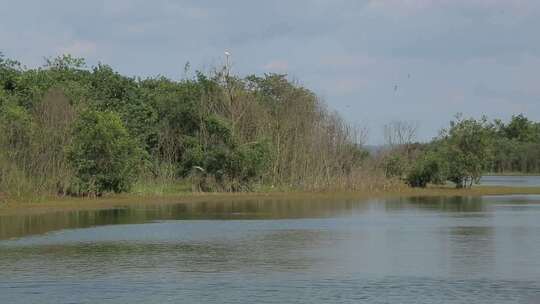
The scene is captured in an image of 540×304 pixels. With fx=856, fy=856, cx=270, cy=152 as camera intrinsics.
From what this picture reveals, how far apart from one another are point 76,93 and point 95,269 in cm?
3623

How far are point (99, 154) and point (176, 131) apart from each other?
13178mm

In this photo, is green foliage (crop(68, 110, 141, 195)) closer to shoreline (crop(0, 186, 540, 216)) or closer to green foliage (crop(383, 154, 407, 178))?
shoreline (crop(0, 186, 540, 216))

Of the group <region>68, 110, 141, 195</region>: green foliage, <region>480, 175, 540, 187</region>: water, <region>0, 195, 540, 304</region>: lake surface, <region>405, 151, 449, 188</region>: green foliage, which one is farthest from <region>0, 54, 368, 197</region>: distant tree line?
<region>480, 175, 540, 187</region>: water

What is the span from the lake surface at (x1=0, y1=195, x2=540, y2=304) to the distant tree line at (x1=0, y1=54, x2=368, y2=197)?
858cm

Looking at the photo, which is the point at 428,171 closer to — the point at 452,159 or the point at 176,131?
the point at 452,159

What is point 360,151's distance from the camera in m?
66.3

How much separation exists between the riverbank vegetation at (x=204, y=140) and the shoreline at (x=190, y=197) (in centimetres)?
109

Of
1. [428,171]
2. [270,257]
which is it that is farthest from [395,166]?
[270,257]

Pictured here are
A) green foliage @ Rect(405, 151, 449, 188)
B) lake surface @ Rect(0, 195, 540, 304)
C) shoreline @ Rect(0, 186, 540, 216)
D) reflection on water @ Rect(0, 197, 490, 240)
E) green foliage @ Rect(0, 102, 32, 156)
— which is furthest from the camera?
green foliage @ Rect(405, 151, 449, 188)

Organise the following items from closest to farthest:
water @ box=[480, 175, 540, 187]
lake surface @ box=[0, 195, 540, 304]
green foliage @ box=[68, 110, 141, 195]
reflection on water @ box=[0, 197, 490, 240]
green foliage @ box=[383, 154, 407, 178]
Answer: lake surface @ box=[0, 195, 540, 304], reflection on water @ box=[0, 197, 490, 240], green foliage @ box=[68, 110, 141, 195], green foliage @ box=[383, 154, 407, 178], water @ box=[480, 175, 540, 187]

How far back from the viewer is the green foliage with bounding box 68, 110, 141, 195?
5088 cm

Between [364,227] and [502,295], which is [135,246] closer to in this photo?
[364,227]

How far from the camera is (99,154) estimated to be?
169 ft

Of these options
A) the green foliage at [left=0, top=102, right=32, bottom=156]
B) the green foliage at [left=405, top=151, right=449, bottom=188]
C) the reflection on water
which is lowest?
the reflection on water
